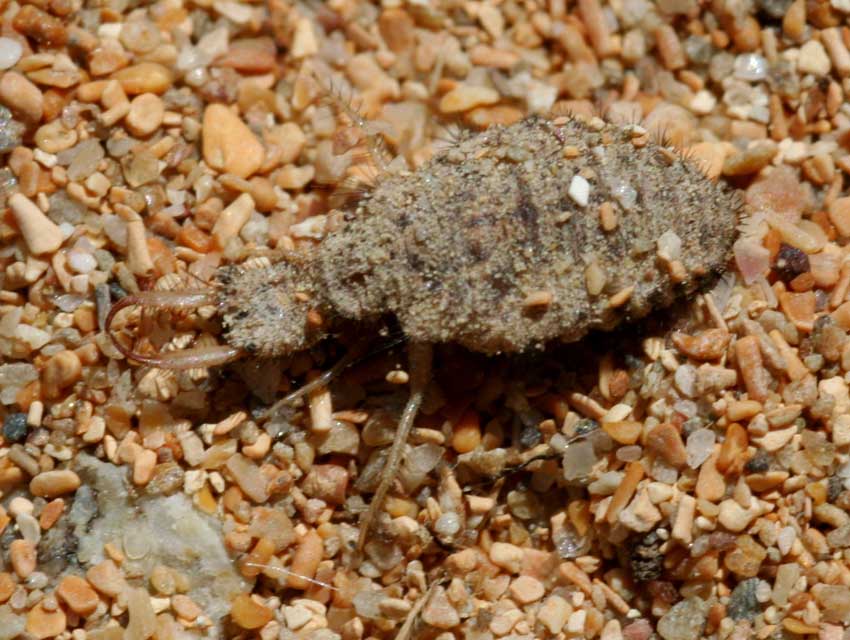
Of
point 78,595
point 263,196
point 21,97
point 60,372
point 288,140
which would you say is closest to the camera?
point 78,595

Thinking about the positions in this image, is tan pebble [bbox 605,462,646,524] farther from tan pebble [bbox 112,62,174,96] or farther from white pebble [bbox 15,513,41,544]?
tan pebble [bbox 112,62,174,96]

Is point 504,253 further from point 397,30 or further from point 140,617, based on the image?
point 140,617

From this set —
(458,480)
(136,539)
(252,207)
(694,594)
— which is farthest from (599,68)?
(136,539)

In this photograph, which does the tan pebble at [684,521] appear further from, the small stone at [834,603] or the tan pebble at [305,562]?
the tan pebble at [305,562]

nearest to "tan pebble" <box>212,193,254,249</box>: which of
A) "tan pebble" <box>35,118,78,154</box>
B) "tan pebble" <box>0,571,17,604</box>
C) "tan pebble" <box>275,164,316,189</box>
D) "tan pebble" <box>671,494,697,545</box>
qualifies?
"tan pebble" <box>275,164,316,189</box>

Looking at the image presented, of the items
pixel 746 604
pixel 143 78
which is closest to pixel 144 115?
pixel 143 78
